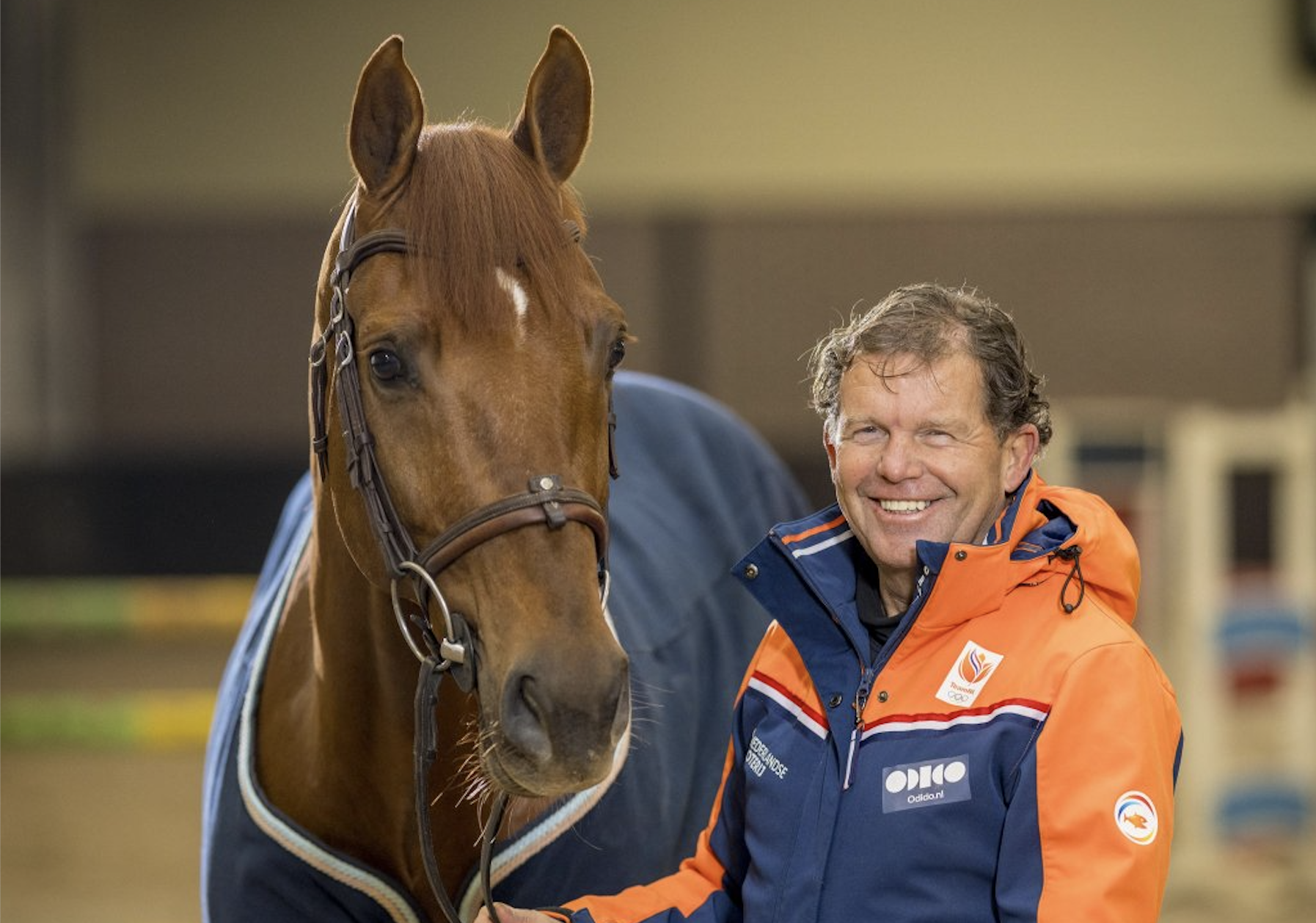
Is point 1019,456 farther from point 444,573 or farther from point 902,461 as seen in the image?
point 444,573

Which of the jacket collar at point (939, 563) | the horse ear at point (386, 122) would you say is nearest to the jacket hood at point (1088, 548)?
the jacket collar at point (939, 563)

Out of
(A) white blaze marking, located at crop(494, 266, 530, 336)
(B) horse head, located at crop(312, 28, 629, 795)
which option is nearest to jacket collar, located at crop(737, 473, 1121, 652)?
(B) horse head, located at crop(312, 28, 629, 795)

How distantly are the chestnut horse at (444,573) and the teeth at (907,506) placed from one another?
0.99 feet

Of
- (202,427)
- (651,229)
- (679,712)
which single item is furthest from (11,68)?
(679,712)

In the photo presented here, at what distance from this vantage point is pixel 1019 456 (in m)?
1.53

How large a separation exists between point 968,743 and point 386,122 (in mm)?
924

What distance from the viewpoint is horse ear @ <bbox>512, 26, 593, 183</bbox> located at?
5.67 feet

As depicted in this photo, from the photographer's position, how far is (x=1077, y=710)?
1297 millimetres

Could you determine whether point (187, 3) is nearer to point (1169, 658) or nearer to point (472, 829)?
point (1169, 658)

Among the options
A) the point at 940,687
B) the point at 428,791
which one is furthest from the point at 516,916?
the point at 940,687

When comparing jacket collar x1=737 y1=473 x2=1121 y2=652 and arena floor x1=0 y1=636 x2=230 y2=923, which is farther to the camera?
arena floor x1=0 y1=636 x2=230 y2=923

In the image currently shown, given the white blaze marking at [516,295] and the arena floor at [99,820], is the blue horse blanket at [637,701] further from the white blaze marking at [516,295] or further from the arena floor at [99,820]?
the arena floor at [99,820]

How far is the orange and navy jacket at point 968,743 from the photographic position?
1272mm

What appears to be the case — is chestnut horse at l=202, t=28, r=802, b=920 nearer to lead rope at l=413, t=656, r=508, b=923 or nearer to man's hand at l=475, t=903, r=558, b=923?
lead rope at l=413, t=656, r=508, b=923
